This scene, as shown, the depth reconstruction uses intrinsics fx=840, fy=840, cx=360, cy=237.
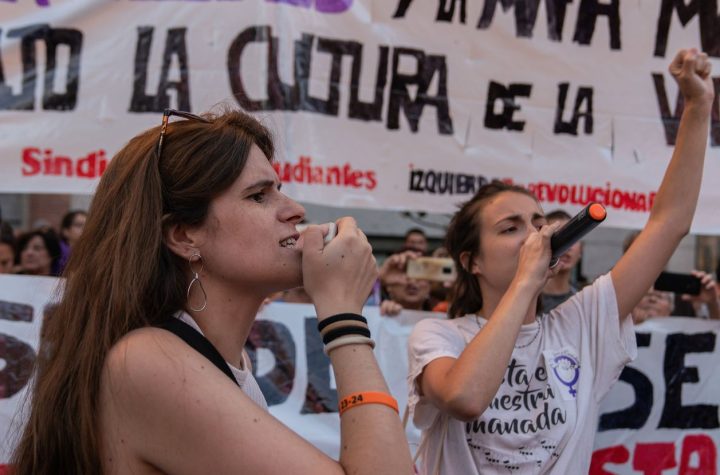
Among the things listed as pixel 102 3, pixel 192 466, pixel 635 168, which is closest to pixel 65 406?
pixel 192 466

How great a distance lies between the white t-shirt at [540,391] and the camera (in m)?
2.13

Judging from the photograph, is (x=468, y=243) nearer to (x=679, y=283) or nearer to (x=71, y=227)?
(x=679, y=283)

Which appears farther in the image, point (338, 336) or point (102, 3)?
point (102, 3)

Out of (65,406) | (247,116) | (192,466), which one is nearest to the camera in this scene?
(192,466)

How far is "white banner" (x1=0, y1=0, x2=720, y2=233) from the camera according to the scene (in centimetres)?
305

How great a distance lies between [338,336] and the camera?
1.38 meters

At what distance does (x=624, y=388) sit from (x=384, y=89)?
1482 millimetres

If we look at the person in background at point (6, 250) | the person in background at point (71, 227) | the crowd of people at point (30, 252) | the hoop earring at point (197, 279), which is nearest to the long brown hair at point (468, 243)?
the hoop earring at point (197, 279)

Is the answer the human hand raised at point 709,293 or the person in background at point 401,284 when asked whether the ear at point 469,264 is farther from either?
the human hand raised at point 709,293

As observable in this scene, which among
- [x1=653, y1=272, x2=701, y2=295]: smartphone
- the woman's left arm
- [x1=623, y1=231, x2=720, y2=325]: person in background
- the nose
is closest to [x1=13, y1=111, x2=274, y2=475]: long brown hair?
the nose

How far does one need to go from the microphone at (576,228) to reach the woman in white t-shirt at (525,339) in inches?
1.2

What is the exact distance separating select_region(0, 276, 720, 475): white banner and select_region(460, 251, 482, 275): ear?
2.67 feet

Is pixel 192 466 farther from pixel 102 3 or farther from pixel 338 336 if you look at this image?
pixel 102 3

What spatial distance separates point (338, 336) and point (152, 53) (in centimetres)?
204
